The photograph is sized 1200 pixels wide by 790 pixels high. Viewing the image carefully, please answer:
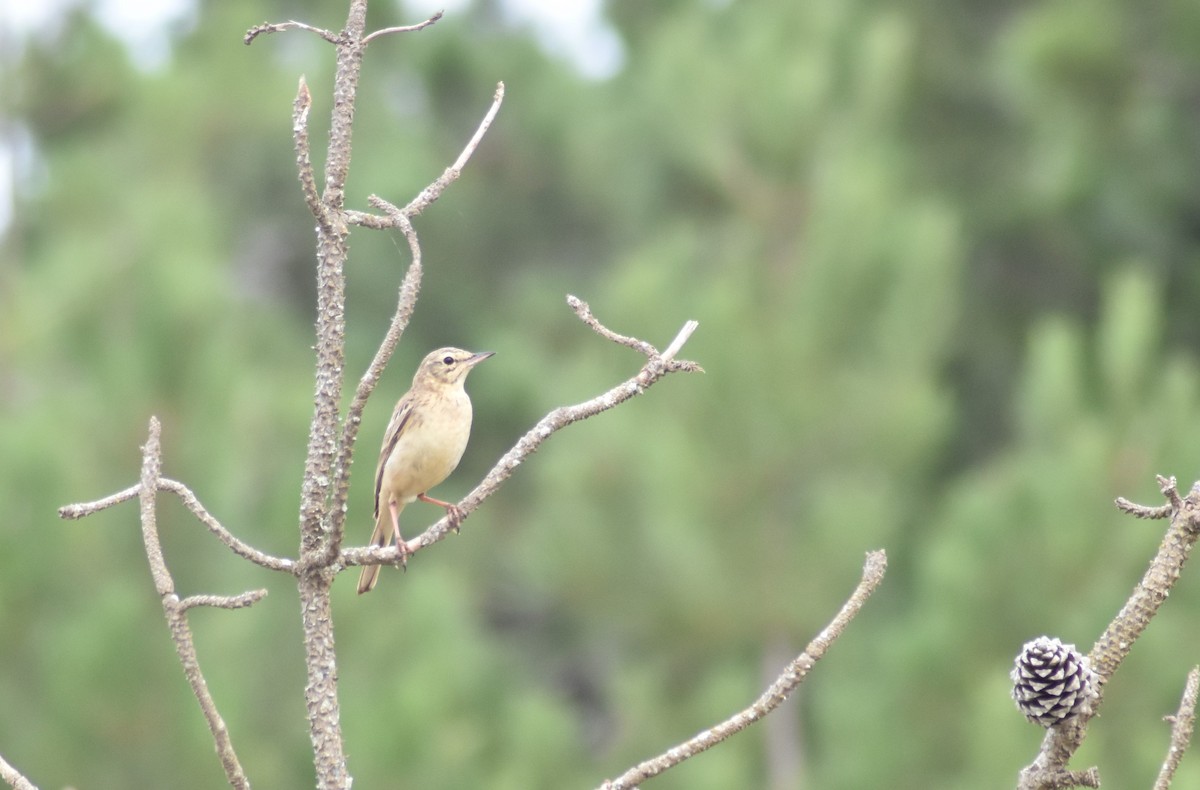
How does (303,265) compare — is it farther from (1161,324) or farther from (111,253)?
(1161,324)

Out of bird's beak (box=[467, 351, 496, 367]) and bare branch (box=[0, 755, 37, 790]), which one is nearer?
bare branch (box=[0, 755, 37, 790])

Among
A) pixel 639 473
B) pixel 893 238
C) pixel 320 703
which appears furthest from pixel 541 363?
pixel 320 703

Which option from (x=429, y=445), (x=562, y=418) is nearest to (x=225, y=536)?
(x=562, y=418)

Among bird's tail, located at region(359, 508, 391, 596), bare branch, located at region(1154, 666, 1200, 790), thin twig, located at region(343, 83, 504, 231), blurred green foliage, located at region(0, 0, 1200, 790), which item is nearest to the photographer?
bare branch, located at region(1154, 666, 1200, 790)

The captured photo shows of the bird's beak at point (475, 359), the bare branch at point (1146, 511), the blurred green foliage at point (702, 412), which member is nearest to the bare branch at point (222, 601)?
the bare branch at point (1146, 511)

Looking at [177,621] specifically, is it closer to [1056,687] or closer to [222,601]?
[222,601]

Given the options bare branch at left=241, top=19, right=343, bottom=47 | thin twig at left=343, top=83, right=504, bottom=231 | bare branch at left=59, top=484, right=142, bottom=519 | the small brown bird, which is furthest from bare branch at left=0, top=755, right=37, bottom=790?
the small brown bird

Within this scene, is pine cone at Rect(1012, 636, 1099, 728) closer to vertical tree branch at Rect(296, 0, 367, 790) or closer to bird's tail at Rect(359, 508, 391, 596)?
vertical tree branch at Rect(296, 0, 367, 790)

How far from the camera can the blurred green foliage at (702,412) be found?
859cm

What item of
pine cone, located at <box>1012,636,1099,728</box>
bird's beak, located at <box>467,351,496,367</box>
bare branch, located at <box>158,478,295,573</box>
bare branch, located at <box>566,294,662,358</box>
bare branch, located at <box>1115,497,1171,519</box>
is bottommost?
pine cone, located at <box>1012,636,1099,728</box>

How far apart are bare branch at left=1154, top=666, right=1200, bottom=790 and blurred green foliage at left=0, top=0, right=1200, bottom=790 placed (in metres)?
4.54

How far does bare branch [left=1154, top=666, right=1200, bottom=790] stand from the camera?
2.09m

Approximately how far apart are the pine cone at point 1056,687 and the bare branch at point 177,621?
1.10 m

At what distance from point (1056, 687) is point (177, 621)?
1243mm
